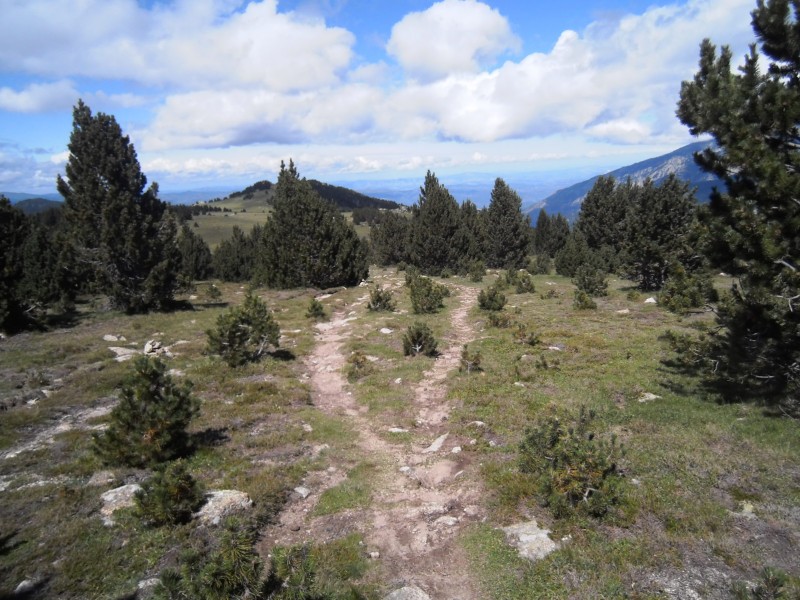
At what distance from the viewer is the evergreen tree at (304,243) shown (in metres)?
33.9

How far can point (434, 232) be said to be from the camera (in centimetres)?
4416

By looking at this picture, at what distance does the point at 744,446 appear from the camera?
8656 mm

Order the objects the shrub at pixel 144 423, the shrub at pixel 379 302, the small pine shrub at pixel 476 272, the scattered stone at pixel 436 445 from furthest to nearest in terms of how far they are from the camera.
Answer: the small pine shrub at pixel 476 272 < the shrub at pixel 379 302 < the scattered stone at pixel 436 445 < the shrub at pixel 144 423

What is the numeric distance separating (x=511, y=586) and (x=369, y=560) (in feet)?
7.22

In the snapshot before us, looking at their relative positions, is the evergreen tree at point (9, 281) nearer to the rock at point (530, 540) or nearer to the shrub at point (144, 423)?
the shrub at point (144, 423)

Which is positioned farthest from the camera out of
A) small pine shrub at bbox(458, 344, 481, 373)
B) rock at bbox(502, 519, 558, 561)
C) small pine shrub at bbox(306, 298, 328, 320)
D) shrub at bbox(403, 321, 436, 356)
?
small pine shrub at bbox(306, 298, 328, 320)

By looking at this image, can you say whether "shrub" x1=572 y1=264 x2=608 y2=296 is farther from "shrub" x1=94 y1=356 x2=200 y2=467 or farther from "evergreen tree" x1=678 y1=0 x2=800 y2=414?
"shrub" x1=94 y1=356 x2=200 y2=467

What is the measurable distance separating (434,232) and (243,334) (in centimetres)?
3055

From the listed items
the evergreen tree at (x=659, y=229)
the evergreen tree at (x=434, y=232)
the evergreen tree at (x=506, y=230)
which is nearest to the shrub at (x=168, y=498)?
the evergreen tree at (x=659, y=229)

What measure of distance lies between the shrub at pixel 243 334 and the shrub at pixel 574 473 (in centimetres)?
1159

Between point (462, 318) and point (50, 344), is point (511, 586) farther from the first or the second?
point (50, 344)

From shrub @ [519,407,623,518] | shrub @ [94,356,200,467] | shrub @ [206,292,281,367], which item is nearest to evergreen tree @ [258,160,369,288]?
shrub @ [206,292,281,367]

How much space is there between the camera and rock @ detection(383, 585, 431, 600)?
19.4ft

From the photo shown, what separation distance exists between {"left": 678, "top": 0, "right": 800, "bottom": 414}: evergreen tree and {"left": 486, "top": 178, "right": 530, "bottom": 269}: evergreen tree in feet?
129
